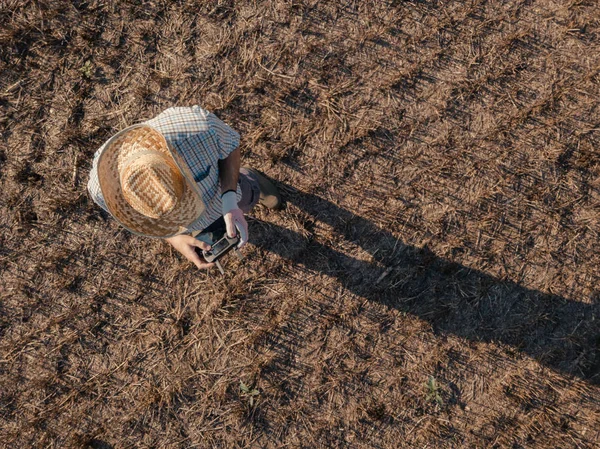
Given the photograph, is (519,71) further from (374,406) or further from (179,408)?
(179,408)

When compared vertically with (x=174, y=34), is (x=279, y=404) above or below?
A: below

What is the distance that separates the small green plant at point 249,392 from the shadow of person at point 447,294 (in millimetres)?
1249

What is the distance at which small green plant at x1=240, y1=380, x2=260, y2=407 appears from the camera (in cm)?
412

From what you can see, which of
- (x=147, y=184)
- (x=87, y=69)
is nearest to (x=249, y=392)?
(x=147, y=184)

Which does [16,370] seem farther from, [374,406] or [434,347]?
[434,347]

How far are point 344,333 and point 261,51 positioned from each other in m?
2.75

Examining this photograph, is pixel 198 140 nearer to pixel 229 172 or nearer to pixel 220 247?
pixel 229 172

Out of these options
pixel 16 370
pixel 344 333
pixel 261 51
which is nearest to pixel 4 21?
pixel 261 51

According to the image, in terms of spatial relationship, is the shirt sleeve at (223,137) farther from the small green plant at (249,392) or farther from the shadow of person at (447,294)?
the small green plant at (249,392)

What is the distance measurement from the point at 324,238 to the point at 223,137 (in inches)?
66.4

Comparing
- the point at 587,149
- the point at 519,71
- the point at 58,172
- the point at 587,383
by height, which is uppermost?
the point at 519,71

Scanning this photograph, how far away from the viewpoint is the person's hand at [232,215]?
290cm

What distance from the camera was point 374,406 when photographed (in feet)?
13.5

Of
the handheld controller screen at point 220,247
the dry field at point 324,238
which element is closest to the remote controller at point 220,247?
the handheld controller screen at point 220,247
